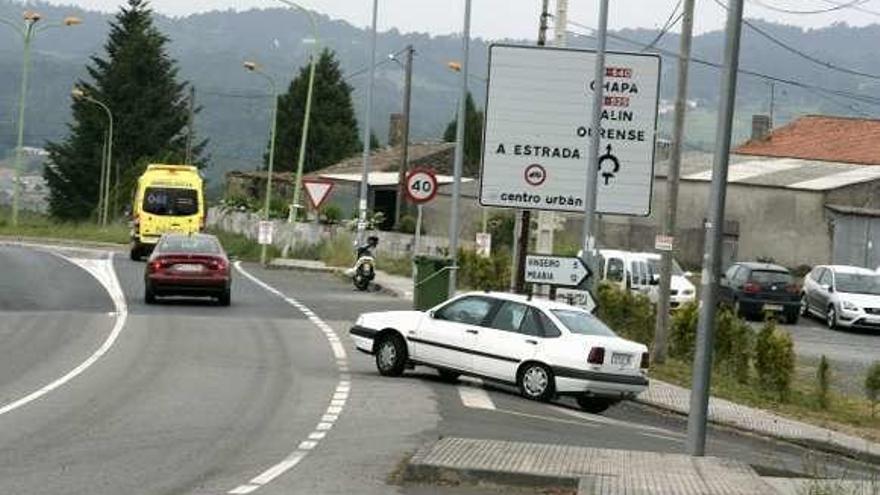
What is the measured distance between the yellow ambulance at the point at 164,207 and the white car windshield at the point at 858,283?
21791 mm

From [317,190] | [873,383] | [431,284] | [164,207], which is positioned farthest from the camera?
[164,207]

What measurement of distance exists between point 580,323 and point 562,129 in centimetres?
881

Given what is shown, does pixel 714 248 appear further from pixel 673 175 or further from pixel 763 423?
pixel 673 175

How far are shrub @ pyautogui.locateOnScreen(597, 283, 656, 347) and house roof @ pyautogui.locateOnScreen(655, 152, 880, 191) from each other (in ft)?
83.7

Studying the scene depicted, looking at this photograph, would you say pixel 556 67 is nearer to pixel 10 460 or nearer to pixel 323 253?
pixel 10 460

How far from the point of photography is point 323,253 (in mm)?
58344

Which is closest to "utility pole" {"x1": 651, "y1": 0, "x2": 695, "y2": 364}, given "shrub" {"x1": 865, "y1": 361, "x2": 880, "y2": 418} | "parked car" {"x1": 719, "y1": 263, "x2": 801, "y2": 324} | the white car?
"shrub" {"x1": 865, "y1": 361, "x2": 880, "y2": 418}

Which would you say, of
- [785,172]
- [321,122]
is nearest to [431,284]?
[785,172]

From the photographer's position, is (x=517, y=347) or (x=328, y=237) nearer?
(x=517, y=347)

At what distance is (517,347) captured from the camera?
22.0 m

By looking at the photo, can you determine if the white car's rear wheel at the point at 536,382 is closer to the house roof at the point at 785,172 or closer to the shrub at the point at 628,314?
the shrub at the point at 628,314

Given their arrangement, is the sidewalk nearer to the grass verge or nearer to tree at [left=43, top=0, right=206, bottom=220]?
the grass verge

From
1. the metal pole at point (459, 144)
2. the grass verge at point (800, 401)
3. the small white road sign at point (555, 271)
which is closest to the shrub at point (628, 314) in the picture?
the grass verge at point (800, 401)

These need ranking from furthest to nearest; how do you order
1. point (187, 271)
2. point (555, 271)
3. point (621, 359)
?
point (187, 271)
point (555, 271)
point (621, 359)
